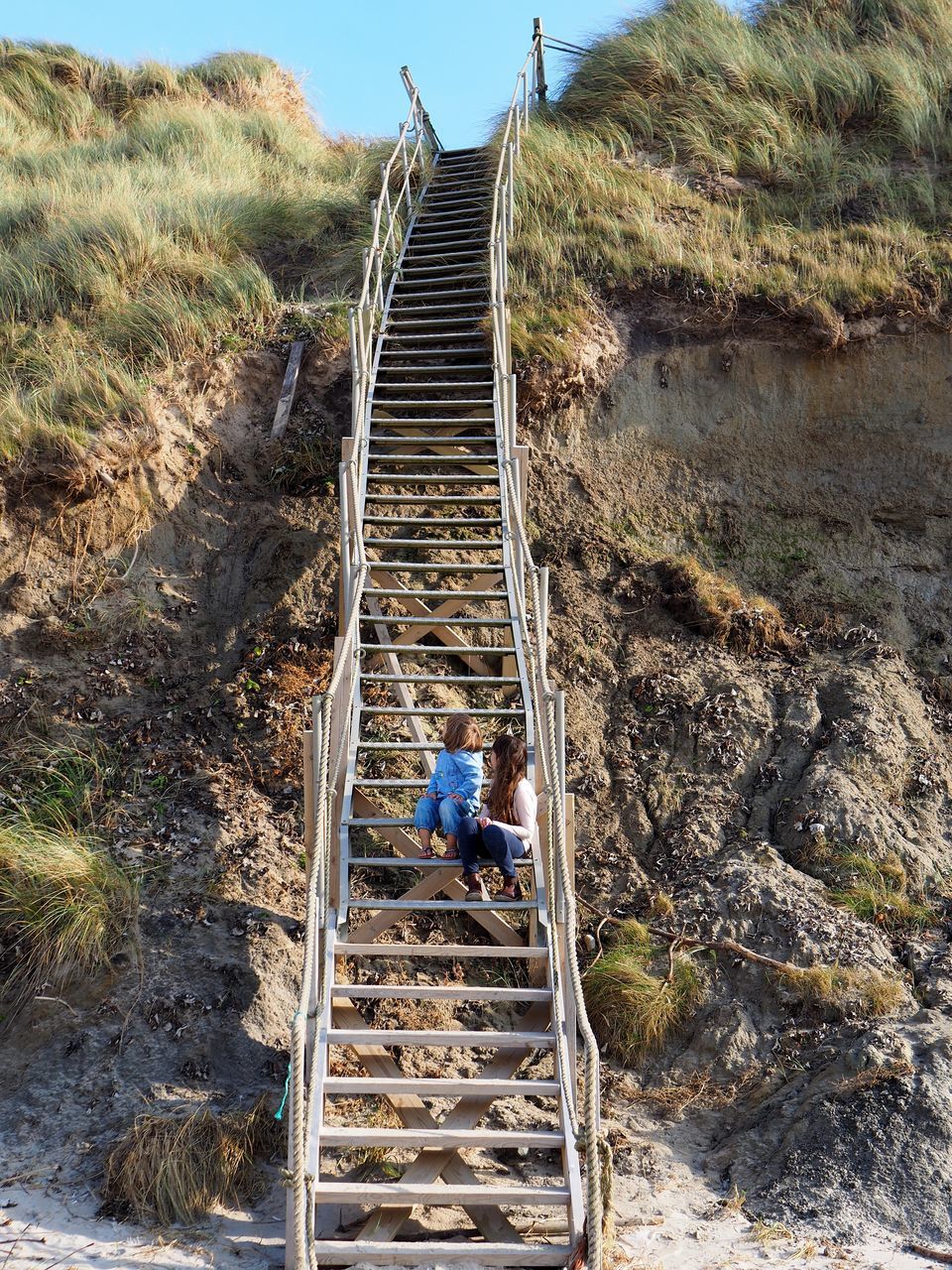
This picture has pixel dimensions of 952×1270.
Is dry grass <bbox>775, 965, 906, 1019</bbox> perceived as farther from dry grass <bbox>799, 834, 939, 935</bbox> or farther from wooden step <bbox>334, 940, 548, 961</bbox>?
wooden step <bbox>334, 940, 548, 961</bbox>

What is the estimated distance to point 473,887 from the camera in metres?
7.17

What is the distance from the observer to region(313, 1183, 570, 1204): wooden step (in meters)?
5.46

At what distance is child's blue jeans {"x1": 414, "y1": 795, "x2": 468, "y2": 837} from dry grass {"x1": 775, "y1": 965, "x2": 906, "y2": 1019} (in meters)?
2.85

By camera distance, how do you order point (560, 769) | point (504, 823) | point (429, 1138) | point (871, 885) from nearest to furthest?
1. point (429, 1138)
2. point (560, 769)
3. point (504, 823)
4. point (871, 885)

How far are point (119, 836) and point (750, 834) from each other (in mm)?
5065

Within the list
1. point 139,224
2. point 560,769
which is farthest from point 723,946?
point 139,224

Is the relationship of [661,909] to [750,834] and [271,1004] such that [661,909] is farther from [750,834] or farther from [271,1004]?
[271,1004]

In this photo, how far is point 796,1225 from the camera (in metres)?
6.18

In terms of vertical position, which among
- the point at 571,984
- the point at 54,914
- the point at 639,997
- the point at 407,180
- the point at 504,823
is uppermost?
the point at 407,180

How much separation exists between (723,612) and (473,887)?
5.01 meters

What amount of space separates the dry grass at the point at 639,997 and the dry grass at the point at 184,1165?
2.57 m

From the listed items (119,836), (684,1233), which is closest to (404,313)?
(119,836)

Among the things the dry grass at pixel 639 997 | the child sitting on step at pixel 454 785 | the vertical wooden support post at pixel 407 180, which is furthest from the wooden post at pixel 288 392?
the dry grass at pixel 639 997

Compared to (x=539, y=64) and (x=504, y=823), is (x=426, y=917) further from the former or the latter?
(x=539, y=64)
